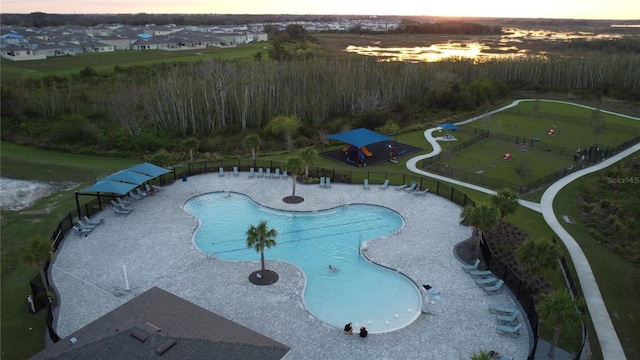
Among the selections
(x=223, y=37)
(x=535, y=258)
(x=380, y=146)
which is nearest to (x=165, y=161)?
(x=380, y=146)

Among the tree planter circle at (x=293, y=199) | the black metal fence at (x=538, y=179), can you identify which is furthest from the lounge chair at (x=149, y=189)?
the black metal fence at (x=538, y=179)

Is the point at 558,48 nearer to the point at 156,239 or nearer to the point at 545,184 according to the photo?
the point at 545,184

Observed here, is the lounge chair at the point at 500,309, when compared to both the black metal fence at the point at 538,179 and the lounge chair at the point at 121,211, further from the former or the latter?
the lounge chair at the point at 121,211

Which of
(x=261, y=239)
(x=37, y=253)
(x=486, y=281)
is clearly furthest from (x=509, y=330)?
(x=37, y=253)

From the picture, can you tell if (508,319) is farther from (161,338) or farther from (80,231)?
(80,231)

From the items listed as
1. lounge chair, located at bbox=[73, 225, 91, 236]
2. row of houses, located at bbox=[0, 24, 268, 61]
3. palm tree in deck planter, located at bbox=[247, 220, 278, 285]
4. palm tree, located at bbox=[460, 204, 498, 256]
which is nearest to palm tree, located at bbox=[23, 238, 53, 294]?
lounge chair, located at bbox=[73, 225, 91, 236]

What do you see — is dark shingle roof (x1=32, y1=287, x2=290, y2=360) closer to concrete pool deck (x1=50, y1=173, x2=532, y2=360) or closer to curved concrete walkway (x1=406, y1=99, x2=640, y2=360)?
concrete pool deck (x1=50, y1=173, x2=532, y2=360)
